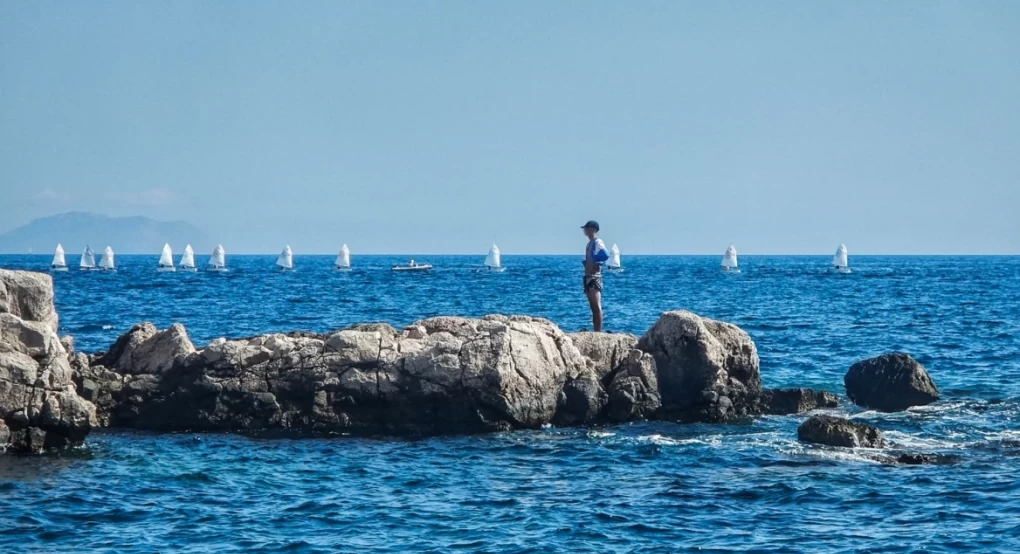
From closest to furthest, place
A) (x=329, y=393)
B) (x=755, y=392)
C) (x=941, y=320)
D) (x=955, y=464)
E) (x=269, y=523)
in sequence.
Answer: (x=269, y=523) → (x=955, y=464) → (x=329, y=393) → (x=755, y=392) → (x=941, y=320)

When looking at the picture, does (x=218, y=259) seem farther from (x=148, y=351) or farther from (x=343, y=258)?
(x=148, y=351)

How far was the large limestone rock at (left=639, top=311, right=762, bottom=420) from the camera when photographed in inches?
762

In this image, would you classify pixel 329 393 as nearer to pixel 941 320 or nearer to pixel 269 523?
pixel 269 523

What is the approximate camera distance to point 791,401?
805 inches

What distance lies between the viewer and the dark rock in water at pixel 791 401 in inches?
796

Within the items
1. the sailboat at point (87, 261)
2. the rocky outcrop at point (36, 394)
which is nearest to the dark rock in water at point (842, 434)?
the rocky outcrop at point (36, 394)

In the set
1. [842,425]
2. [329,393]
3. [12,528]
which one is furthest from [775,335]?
[12,528]

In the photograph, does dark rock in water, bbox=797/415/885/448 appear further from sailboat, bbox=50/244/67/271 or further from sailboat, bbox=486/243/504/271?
sailboat, bbox=50/244/67/271

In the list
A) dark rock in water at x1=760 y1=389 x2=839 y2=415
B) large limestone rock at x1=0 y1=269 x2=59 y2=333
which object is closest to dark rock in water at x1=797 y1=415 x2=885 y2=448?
dark rock in water at x1=760 y1=389 x2=839 y2=415

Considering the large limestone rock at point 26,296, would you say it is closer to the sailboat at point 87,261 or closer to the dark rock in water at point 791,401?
the dark rock in water at point 791,401

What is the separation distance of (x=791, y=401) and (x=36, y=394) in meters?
13.1

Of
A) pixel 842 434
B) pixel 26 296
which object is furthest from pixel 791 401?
pixel 26 296

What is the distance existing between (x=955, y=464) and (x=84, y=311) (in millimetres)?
37348

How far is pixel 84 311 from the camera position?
44375 mm
